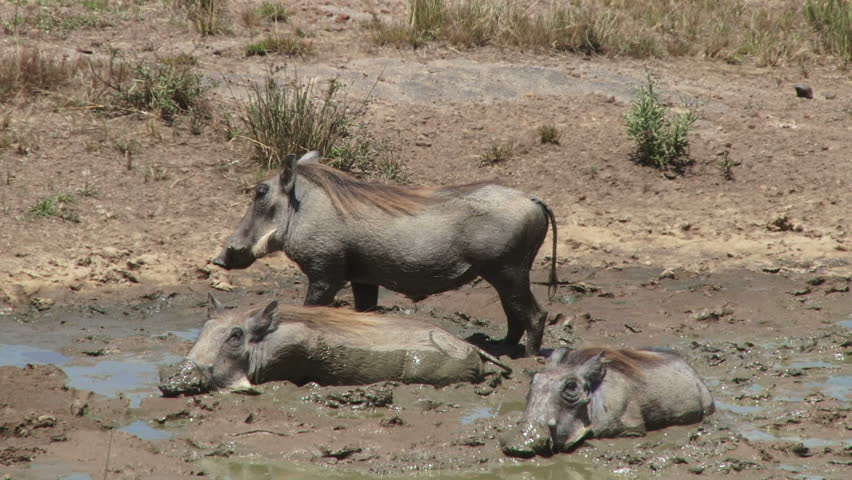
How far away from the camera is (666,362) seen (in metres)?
6.23

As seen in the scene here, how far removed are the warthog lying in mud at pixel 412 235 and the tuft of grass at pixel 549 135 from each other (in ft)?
12.3

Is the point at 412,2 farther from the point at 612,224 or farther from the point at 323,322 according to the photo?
the point at 323,322

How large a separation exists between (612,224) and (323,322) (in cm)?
366

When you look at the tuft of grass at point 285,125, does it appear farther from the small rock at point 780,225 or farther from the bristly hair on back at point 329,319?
the small rock at point 780,225

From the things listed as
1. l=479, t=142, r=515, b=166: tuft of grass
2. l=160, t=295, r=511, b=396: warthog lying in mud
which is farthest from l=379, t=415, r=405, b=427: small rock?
l=479, t=142, r=515, b=166: tuft of grass

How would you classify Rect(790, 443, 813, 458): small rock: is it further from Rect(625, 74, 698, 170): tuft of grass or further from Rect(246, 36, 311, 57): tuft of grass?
Rect(246, 36, 311, 57): tuft of grass

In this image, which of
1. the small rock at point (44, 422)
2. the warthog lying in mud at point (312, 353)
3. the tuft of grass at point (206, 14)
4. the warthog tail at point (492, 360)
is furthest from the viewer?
the tuft of grass at point (206, 14)

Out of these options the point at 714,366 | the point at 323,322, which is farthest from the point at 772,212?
the point at 323,322

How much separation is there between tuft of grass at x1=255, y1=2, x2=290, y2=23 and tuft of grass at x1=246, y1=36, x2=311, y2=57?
892 mm

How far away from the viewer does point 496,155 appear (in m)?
10.6

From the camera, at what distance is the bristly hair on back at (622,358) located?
6020mm

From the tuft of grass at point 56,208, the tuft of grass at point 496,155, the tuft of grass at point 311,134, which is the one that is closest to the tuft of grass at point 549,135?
the tuft of grass at point 496,155

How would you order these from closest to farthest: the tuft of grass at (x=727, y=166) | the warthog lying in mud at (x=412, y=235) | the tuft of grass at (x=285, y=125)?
the warthog lying in mud at (x=412, y=235) → the tuft of grass at (x=285, y=125) → the tuft of grass at (x=727, y=166)

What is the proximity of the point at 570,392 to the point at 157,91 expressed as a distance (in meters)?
5.91
